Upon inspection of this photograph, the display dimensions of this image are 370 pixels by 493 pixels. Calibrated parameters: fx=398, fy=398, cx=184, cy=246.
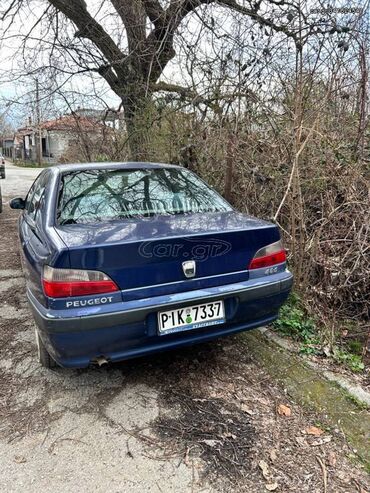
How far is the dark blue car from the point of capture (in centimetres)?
223

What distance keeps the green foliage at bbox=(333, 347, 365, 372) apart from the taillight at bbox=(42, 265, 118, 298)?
6.47 feet

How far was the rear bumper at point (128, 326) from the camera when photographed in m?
2.23

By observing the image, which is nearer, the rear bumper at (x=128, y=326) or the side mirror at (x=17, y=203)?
the rear bumper at (x=128, y=326)

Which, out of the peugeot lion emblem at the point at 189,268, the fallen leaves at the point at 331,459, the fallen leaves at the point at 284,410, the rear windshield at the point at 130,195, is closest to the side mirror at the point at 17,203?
the rear windshield at the point at 130,195

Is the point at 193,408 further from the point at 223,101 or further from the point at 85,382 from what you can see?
the point at 223,101

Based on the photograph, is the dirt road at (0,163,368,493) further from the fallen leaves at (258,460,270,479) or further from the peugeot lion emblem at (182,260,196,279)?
the peugeot lion emblem at (182,260,196,279)

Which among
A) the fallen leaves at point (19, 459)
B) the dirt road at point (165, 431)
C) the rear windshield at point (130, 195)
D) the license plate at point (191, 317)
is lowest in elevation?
the fallen leaves at point (19, 459)

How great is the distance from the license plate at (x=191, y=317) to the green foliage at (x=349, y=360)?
1.15 m

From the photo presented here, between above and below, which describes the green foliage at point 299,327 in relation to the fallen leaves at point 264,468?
above

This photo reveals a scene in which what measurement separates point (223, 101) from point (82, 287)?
12.4ft

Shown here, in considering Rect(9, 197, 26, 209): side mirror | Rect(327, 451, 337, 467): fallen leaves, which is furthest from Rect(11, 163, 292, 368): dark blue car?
Rect(9, 197, 26, 209): side mirror

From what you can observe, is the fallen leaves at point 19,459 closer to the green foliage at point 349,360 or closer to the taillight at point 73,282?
the taillight at point 73,282

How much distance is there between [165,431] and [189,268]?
0.96 metres

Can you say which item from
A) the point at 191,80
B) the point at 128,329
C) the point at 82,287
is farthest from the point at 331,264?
the point at 191,80
